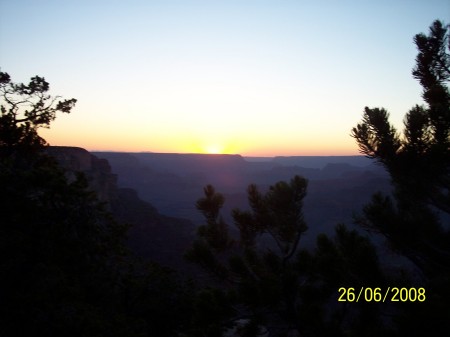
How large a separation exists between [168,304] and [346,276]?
10.2 m

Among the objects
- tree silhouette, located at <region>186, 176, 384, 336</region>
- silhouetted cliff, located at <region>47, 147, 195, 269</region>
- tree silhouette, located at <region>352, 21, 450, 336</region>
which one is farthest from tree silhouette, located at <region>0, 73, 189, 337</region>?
silhouetted cliff, located at <region>47, 147, 195, 269</region>

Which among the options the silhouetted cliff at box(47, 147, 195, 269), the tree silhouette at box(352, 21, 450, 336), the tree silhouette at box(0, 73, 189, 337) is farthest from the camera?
the silhouetted cliff at box(47, 147, 195, 269)

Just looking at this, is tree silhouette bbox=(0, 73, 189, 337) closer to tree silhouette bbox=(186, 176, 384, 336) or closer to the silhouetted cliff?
tree silhouette bbox=(186, 176, 384, 336)

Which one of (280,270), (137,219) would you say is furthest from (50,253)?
(137,219)

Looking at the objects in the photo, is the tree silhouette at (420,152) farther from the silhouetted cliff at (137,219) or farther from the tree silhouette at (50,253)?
the silhouetted cliff at (137,219)

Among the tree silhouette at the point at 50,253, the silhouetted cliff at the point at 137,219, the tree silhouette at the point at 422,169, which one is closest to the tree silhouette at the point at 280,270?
the tree silhouette at the point at 422,169

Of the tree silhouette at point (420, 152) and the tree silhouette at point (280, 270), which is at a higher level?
the tree silhouette at point (420, 152)

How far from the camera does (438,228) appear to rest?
551cm

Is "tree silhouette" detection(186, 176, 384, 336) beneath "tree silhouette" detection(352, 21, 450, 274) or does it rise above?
beneath

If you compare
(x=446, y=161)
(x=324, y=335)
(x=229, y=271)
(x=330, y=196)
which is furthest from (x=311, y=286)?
(x=330, y=196)

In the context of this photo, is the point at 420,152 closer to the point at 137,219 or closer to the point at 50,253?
the point at 50,253

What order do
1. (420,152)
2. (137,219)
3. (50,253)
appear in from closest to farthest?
(420,152) < (50,253) < (137,219)

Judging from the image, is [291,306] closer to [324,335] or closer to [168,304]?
[324,335]

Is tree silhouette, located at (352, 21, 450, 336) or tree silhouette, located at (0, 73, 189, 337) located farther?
tree silhouette, located at (0, 73, 189, 337)
